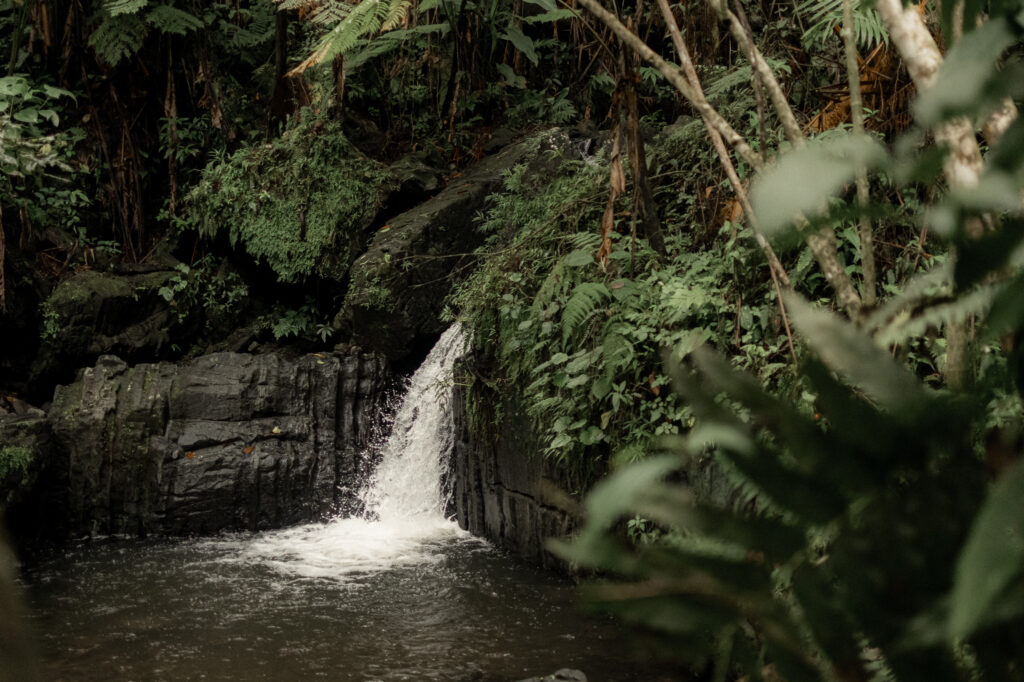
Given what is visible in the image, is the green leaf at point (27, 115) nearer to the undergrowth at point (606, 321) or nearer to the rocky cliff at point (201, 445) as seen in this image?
the rocky cliff at point (201, 445)

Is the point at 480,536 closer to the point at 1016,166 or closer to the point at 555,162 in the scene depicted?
the point at 555,162

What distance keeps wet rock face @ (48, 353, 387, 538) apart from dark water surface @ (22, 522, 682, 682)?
51 cm

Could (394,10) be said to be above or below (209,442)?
above

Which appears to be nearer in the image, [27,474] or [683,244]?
[683,244]

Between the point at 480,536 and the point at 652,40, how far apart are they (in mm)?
6327

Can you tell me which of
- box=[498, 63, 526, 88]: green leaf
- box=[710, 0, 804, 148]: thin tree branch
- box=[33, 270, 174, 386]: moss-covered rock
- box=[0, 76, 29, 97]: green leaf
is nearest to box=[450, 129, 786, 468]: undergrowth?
box=[710, 0, 804, 148]: thin tree branch

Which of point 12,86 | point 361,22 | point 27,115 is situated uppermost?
point 12,86

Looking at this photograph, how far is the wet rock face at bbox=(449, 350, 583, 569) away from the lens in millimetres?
5148

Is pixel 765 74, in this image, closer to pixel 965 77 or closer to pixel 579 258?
pixel 965 77

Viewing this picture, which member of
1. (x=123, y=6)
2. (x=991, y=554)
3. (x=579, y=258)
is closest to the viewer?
(x=991, y=554)

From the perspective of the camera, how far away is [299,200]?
808cm

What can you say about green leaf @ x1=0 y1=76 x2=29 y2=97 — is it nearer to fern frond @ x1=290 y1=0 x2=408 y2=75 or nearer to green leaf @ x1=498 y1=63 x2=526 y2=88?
green leaf @ x1=498 y1=63 x2=526 y2=88

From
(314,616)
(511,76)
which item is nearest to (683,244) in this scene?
(314,616)

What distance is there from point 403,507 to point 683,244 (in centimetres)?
363
